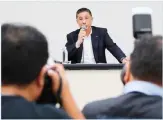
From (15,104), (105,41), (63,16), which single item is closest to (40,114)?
(15,104)

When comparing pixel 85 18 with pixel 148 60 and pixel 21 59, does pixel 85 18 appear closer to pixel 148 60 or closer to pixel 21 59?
pixel 148 60

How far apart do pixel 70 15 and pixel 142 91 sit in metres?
4.08

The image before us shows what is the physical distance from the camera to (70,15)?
5.23 m

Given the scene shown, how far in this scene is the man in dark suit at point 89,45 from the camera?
160 inches

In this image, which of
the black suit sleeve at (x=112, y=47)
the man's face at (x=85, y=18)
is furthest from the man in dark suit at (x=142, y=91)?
the man's face at (x=85, y=18)

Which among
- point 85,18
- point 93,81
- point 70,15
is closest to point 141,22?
point 93,81

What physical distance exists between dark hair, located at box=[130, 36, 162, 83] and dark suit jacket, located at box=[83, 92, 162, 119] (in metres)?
0.06

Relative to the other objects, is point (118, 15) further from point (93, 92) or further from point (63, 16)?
point (93, 92)

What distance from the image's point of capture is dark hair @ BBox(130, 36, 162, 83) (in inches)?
48.0

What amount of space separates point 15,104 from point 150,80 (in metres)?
0.46

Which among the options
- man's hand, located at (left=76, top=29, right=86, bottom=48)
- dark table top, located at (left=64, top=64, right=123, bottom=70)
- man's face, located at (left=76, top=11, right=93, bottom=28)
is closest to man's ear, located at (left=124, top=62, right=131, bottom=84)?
dark table top, located at (left=64, top=64, right=123, bottom=70)

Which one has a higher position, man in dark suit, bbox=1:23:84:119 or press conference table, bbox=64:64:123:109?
man in dark suit, bbox=1:23:84:119

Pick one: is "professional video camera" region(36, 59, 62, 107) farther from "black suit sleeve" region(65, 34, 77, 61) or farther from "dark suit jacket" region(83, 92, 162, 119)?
"black suit sleeve" region(65, 34, 77, 61)

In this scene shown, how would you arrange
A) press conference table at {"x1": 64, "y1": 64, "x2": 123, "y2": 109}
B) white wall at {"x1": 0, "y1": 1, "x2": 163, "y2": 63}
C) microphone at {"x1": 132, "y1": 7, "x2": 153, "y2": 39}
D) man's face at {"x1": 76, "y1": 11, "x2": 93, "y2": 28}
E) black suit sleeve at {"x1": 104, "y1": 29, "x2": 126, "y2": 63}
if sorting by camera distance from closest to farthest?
microphone at {"x1": 132, "y1": 7, "x2": 153, "y2": 39}, press conference table at {"x1": 64, "y1": 64, "x2": 123, "y2": 109}, black suit sleeve at {"x1": 104, "y1": 29, "x2": 126, "y2": 63}, man's face at {"x1": 76, "y1": 11, "x2": 93, "y2": 28}, white wall at {"x1": 0, "y1": 1, "x2": 163, "y2": 63}
